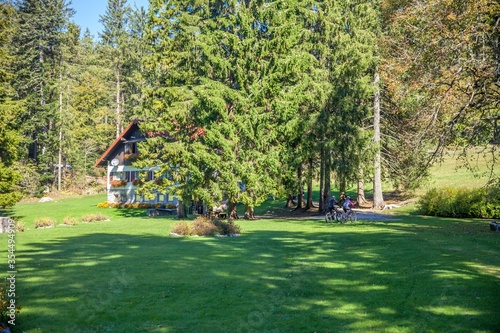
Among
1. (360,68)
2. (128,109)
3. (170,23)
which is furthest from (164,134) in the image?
(128,109)

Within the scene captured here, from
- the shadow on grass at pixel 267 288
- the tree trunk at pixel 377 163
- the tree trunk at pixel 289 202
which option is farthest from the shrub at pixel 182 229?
the tree trunk at pixel 289 202

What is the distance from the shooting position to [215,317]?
9.40 m

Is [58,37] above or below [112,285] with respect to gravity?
above

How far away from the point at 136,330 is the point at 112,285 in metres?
3.23

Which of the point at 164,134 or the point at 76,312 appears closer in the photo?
the point at 76,312

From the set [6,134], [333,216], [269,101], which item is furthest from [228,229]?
[6,134]

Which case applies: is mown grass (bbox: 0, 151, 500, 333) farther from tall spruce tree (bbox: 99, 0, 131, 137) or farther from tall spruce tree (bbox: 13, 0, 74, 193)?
tall spruce tree (bbox: 99, 0, 131, 137)

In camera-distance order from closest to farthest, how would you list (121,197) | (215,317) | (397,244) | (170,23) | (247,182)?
1. (215,317)
2. (397,244)
3. (247,182)
4. (170,23)
5. (121,197)

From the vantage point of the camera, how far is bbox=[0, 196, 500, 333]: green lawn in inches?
352

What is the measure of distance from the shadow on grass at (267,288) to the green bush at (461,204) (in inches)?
477

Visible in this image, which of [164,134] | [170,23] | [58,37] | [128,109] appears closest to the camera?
[170,23]

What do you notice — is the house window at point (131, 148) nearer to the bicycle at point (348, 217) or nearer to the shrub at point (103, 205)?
the shrub at point (103, 205)

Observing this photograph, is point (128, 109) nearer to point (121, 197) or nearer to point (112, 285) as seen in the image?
point (121, 197)

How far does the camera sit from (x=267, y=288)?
11.4 metres
